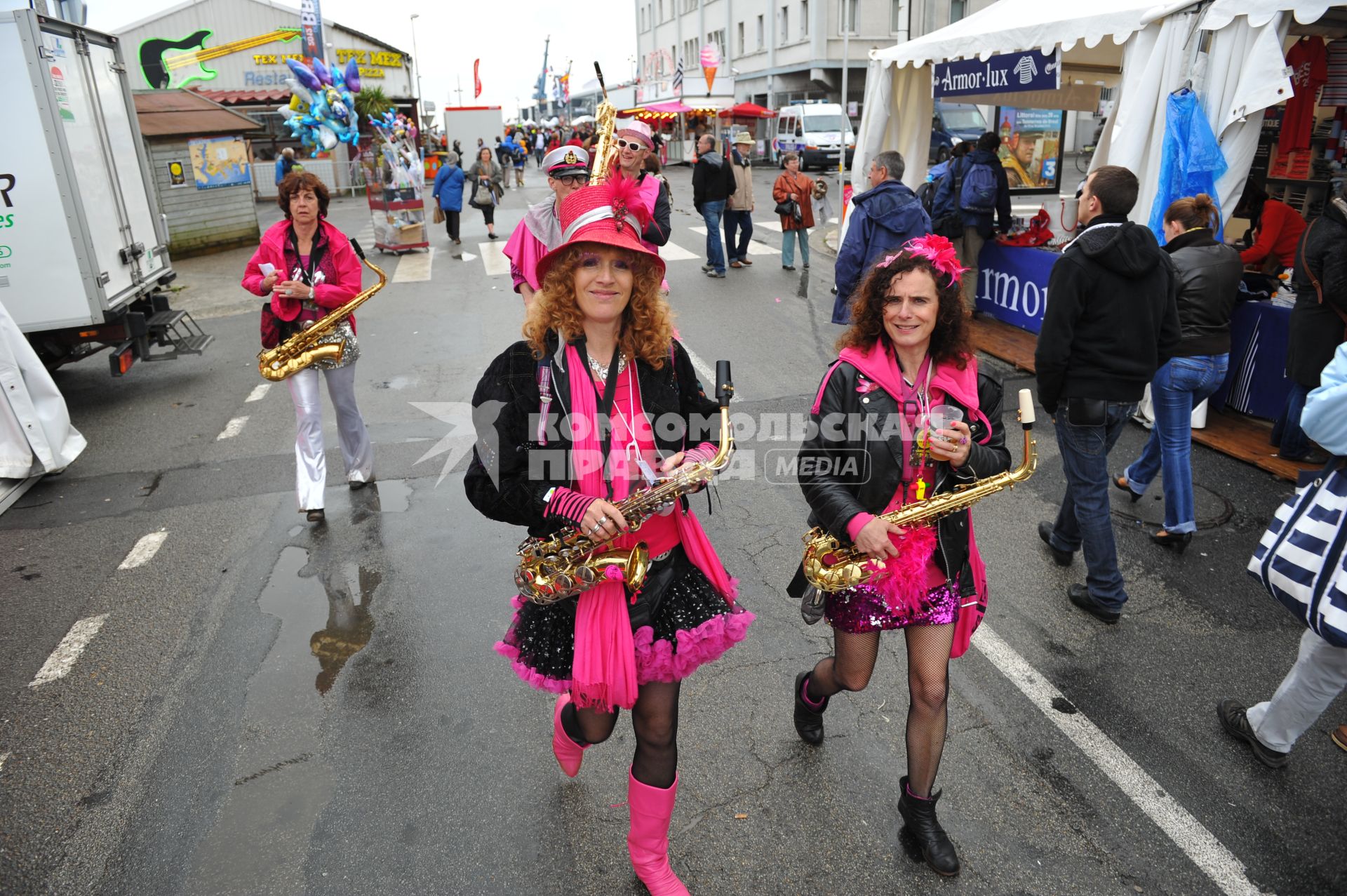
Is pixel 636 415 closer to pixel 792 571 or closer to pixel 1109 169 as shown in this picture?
pixel 792 571

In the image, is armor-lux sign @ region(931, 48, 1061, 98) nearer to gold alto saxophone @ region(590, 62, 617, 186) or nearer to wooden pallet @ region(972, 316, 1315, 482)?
wooden pallet @ region(972, 316, 1315, 482)

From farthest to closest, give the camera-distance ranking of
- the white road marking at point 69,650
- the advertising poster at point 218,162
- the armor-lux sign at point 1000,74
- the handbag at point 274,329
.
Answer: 1. the advertising poster at point 218,162
2. the armor-lux sign at point 1000,74
3. the handbag at point 274,329
4. the white road marking at point 69,650

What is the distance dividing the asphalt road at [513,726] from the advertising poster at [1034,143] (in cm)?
1103

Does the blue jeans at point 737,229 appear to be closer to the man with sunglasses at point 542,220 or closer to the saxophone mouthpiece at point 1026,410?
the man with sunglasses at point 542,220

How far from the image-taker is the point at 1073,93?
12.3m

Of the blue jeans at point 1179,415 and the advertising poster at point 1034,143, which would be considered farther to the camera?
the advertising poster at point 1034,143

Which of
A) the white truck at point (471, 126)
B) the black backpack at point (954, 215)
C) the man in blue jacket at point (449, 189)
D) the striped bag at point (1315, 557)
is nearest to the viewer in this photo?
the striped bag at point (1315, 557)

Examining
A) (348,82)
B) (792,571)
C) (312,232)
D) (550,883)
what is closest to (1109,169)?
(792,571)

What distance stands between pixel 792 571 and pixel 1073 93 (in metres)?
10.9

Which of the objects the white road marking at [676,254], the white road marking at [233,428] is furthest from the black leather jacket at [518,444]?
the white road marking at [676,254]

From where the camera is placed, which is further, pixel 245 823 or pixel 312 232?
pixel 312 232

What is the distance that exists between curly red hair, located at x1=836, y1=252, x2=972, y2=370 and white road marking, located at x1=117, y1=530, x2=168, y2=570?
14.7ft

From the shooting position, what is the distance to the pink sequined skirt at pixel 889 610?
8.86ft

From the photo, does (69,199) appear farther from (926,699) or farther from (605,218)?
(926,699)
